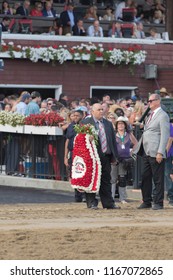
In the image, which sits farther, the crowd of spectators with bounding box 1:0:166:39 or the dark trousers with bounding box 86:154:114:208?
the crowd of spectators with bounding box 1:0:166:39

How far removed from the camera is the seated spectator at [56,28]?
37.8m

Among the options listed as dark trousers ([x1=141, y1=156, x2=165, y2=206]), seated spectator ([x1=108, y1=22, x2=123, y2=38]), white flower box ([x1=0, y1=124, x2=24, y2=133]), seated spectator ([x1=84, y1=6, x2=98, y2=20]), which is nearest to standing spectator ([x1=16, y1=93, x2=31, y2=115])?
white flower box ([x1=0, y1=124, x2=24, y2=133])

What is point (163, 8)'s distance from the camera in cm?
4197

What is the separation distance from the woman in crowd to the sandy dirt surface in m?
1.73

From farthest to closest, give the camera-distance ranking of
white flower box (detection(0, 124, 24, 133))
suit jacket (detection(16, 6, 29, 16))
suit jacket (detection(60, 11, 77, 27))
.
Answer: suit jacket (detection(60, 11, 77, 27)) < suit jacket (detection(16, 6, 29, 16)) < white flower box (detection(0, 124, 24, 133))

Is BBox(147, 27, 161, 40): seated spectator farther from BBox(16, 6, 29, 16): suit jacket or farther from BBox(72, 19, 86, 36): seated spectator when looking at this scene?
BBox(16, 6, 29, 16): suit jacket

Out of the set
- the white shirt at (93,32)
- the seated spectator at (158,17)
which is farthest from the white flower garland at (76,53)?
the seated spectator at (158,17)

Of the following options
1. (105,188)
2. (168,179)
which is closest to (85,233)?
(105,188)

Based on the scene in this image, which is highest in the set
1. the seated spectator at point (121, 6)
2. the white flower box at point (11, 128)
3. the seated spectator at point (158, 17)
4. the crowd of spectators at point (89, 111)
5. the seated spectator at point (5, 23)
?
the seated spectator at point (121, 6)

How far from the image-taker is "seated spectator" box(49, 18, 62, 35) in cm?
3784

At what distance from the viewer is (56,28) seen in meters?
38.2

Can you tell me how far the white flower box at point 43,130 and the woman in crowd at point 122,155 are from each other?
388cm

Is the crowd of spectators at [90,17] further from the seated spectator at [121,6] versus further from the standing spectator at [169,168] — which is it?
the standing spectator at [169,168]

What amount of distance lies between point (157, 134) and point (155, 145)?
0.60 ft
